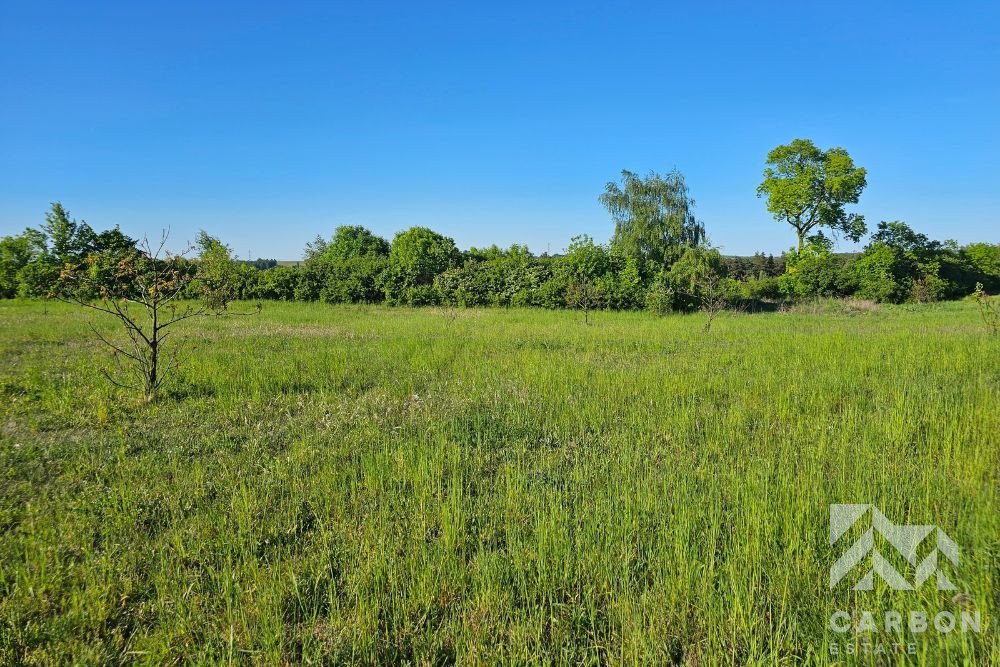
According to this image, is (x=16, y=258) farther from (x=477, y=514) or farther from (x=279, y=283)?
(x=477, y=514)

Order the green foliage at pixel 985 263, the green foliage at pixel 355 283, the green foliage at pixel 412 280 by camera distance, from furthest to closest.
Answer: the green foliage at pixel 985 263, the green foliage at pixel 355 283, the green foliage at pixel 412 280

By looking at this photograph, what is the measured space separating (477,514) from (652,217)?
32.9 m

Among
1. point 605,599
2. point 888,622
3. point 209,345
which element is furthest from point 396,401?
point 209,345

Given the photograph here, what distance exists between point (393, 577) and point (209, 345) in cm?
1146

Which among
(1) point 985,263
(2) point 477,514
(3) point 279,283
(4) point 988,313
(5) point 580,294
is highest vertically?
(1) point 985,263

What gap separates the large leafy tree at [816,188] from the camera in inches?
1393

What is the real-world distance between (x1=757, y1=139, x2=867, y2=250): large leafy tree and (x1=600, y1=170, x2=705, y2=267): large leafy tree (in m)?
8.68

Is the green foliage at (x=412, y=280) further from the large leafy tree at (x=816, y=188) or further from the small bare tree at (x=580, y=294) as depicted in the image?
the large leafy tree at (x=816, y=188)

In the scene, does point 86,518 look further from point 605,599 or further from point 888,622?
point 888,622

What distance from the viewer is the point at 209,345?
39.6 feet

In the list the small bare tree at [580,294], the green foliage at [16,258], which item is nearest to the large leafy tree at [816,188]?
the small bare tree at [580,294]

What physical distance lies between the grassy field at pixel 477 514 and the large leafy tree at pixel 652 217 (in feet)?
84.9

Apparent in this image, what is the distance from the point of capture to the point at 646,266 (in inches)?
1057

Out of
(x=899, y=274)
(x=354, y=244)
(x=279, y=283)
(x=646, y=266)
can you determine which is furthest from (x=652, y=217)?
(x=354, y=244)
